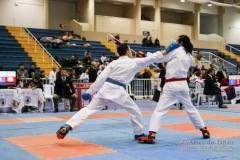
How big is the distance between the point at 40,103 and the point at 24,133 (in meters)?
4.56

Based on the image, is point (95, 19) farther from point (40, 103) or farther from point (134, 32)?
point (40, 103)

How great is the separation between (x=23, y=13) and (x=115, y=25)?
7.01 m

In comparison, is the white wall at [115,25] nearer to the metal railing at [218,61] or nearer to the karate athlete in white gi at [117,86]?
the metal railing at [218,61]

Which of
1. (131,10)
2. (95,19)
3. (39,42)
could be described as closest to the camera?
(39,42)

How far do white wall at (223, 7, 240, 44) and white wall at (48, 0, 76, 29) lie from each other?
564 inches

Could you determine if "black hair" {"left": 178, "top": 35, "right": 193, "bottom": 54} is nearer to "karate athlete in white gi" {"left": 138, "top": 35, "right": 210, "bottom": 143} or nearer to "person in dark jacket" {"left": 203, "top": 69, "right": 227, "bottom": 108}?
"karate athlete in white gi" {"left": 138, "top": 35, "right": 210, "bottom": 143}

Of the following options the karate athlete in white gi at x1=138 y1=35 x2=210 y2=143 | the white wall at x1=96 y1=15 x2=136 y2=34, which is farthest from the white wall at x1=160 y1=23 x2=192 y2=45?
the karate athlete in white gi at x1=138 y1=35 x2=210 y2=143

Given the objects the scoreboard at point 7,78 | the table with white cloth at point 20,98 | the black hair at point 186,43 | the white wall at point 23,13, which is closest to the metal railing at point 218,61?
the white wall at point 23,13

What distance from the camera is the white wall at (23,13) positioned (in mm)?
21016

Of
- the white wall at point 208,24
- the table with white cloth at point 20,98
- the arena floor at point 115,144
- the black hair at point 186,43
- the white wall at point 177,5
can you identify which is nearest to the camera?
the arena floor at point 115,144

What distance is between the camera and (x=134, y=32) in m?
25.8

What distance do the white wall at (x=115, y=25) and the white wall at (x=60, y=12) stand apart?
2.24 m

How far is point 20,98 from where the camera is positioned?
33.3 feet

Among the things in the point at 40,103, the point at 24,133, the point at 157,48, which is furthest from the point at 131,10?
the point at 24,133
